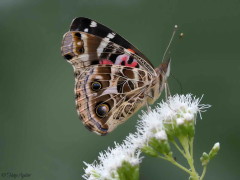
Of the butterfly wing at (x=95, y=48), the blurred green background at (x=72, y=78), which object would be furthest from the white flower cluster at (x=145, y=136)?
the blurred green background at (x=72, y=78)

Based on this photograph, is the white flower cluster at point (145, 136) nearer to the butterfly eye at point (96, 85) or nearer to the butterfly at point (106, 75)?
the butterfly at point (106, 75)

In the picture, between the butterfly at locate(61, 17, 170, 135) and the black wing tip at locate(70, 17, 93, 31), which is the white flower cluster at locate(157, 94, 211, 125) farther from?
the black wing tip at locate(70, 17, 93, 31)

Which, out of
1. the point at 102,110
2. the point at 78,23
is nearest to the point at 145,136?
the point at 102,110

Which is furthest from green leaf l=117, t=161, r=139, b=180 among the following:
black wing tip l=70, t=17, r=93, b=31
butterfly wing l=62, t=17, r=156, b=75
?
black wing tip l=70, t=17, r=93, b=31

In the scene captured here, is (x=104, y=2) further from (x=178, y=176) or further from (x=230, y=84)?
(x=178, y=176)

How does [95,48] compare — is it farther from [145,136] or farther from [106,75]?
[145,136]

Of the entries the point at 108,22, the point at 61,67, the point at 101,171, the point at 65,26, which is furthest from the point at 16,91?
the point at 101,171
